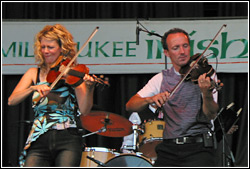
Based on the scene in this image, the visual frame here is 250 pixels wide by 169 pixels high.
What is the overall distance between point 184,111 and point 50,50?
924 millimetres

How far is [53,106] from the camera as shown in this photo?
9.14ft

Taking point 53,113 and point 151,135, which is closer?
point 53,113

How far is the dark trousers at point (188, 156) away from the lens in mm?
2785

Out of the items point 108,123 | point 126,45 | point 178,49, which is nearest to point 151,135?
point 108,123

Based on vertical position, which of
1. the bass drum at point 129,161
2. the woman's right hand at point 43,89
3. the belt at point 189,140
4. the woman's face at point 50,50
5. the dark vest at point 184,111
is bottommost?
the bass drum at point 129,161

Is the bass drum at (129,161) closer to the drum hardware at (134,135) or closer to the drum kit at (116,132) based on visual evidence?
the drum kit at (116,132)

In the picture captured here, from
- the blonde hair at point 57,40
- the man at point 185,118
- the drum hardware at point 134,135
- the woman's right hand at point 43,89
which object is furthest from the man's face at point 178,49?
the drum hardware at point 134,135

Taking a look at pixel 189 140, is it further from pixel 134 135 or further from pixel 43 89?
pixel 134 135

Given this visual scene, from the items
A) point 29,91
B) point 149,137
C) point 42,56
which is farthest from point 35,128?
point 149,137

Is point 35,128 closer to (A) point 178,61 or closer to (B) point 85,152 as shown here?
(A) point 178,61

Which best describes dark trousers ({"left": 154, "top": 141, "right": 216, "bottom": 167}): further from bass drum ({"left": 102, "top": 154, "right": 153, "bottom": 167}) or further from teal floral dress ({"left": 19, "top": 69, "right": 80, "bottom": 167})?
bass drum ({"left": 102, "top": 154, "right": 153, "bottom": 167})

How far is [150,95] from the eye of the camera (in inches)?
125

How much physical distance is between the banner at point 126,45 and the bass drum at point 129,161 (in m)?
1.34

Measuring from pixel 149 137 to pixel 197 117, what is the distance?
1.59m
